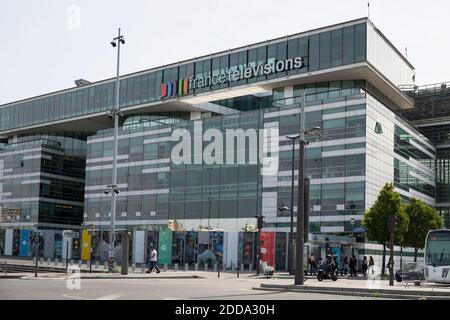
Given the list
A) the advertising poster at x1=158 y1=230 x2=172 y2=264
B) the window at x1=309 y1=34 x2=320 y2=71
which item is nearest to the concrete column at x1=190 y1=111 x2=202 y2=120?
the window at x1=309 y1=34 x2=320 y2=71

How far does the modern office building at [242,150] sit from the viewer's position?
2441 inches

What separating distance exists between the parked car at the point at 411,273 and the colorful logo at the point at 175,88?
4381 centimetres

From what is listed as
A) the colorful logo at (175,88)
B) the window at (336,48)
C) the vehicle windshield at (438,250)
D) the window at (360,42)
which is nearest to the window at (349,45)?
the window at (360,42)

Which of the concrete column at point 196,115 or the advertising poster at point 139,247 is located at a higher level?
the concrete column at point 196,115

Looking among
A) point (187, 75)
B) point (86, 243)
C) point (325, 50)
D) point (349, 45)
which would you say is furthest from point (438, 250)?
point (187, 75)

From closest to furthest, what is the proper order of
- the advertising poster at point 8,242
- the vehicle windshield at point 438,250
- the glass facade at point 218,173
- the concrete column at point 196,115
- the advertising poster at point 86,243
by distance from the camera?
the vehicle windshield at point 438,250 < the advertising poster at point 86,243 < the glass facade at point 218,173 < the concrete column at point 196,115 < the advertising poster at point 8,242

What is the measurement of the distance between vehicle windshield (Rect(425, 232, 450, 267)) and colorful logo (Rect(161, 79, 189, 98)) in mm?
47040

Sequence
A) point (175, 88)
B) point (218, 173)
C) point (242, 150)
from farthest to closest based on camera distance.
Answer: point (175, 88) → point (218, 173) → point (242, 150)

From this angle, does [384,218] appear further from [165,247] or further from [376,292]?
[376,292]

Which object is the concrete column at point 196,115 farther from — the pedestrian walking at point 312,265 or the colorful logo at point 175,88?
the pedestrian walking at point 312,265

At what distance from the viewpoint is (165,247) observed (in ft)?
203

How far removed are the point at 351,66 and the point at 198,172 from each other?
67.7 ft

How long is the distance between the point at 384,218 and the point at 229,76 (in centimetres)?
2897
